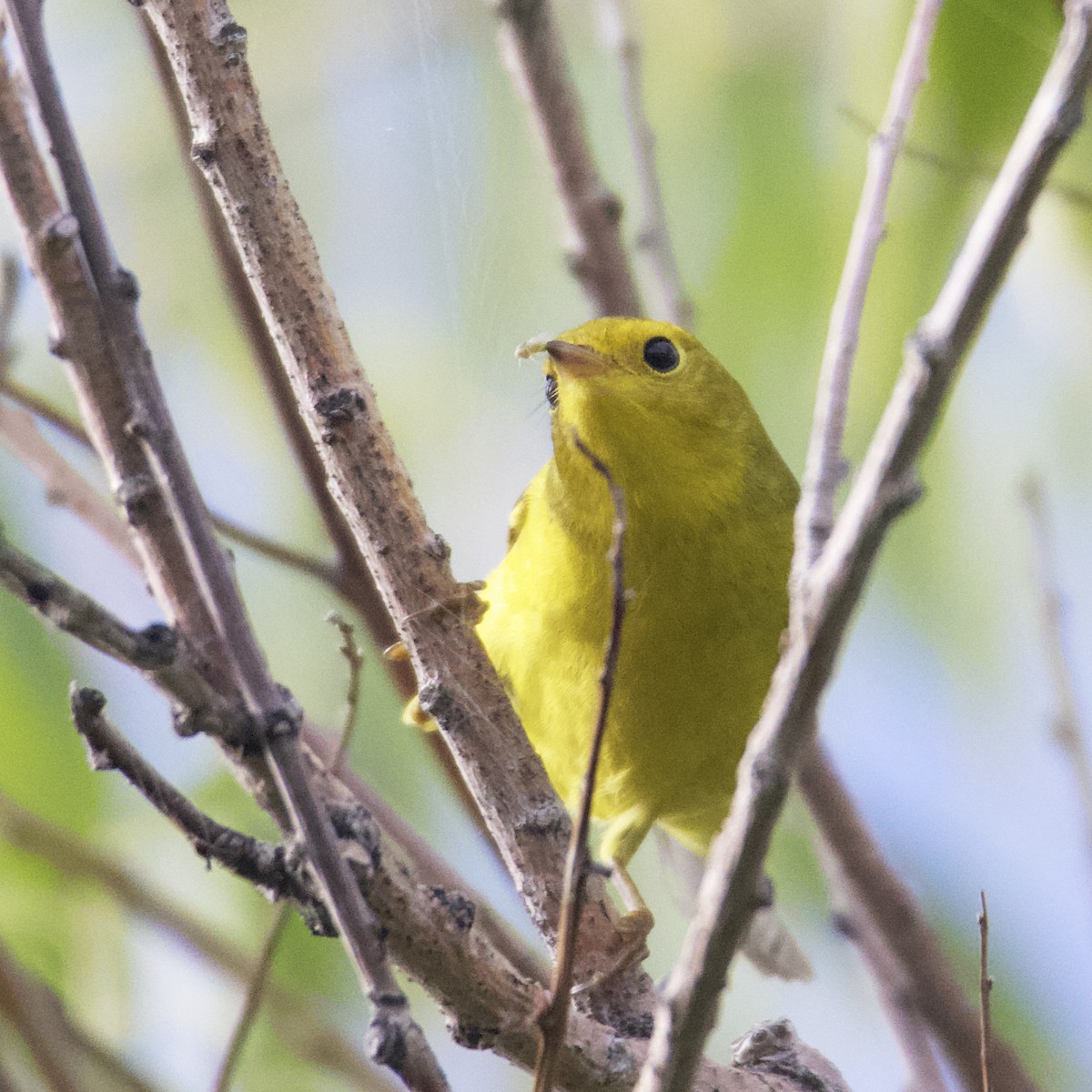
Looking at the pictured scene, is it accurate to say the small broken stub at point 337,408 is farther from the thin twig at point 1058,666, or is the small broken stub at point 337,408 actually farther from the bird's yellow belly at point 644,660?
the thin twig at point 1058,666

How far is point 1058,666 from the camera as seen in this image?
143 inches

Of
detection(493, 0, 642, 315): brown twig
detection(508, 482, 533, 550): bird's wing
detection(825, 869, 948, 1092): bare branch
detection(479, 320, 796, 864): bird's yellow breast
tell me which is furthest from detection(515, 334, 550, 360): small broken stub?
detection(825, 869, 948, 1092): bare branch

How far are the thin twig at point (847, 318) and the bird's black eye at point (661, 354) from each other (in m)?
1.01

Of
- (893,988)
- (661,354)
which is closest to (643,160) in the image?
(661,354)

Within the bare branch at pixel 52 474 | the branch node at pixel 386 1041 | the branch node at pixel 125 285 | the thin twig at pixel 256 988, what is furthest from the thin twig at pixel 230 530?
the branch node at pixel 386 1041

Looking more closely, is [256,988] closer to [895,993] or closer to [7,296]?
[7,296]

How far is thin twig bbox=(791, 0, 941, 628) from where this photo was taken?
6.73ft

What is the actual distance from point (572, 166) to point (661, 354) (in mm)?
1180

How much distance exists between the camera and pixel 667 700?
3.44 meters

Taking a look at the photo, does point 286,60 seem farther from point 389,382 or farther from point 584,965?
point 584,965

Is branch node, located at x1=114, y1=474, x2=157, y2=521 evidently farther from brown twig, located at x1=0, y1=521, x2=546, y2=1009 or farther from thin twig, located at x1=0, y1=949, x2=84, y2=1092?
thin twig, located at x1=0, y1=949, x2=84, y2=1092

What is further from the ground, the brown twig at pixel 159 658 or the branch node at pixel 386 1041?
the brown twig at pixel 159 658

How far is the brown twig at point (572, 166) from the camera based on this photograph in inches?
168

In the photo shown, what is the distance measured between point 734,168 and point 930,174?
75 centimetres
